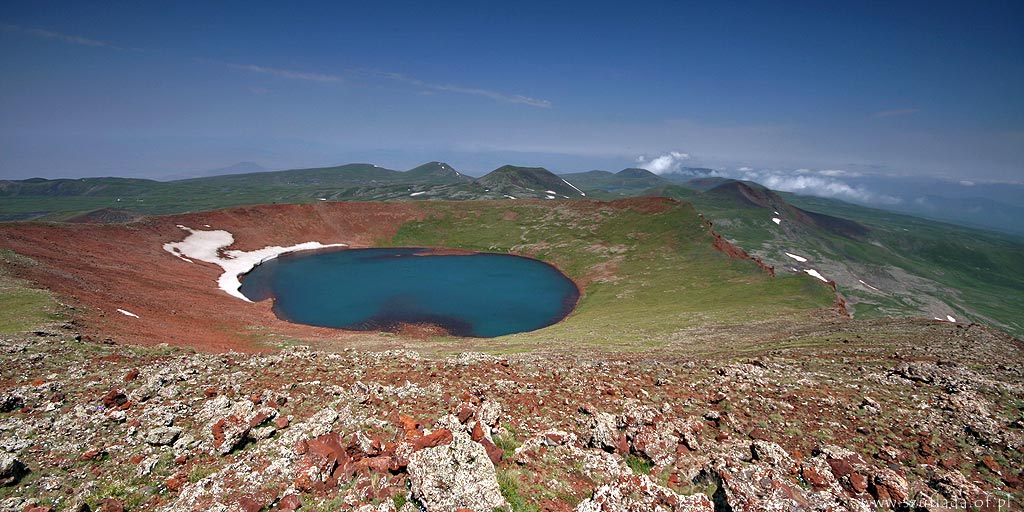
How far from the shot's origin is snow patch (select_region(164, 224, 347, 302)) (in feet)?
238

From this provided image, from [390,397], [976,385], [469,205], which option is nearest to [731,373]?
[976,385]

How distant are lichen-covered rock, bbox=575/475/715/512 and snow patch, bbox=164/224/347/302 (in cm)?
7081

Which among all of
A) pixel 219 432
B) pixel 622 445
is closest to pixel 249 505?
pixel 219 432

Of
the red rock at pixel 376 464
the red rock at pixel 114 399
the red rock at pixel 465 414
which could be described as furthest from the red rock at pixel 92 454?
the red rock at pixel 465 414

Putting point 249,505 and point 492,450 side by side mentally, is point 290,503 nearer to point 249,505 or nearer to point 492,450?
point 249,505

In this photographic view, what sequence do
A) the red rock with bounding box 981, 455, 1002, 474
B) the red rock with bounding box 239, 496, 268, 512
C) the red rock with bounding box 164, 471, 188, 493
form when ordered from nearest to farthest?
the red rock with bounding box 239, 496, 268, 512 → the red rock with bounding box 164, 471, 188, 493 → the red rock with bounding box 981, 455, 1002, 474

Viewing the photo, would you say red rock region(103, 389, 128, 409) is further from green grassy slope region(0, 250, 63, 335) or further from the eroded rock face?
green grassy slope region(0, 250, 63, 335)

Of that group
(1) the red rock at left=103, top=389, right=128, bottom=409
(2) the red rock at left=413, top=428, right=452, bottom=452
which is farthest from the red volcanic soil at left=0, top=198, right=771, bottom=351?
(2) the red rock at left=413, top=428, right=452, bottom=452

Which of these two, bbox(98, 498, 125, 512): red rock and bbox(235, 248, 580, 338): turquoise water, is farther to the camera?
bbox(235, 248, 580, 338): turquoise water

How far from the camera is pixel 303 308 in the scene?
192 feet

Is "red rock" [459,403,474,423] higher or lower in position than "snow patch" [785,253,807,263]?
higher

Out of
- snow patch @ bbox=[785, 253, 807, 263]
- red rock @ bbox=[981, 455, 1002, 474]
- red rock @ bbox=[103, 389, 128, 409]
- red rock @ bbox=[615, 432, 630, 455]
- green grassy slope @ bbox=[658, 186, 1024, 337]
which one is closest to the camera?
red rock @ bbox=[981, 455, 1002, 474]

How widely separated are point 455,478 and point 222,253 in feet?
312

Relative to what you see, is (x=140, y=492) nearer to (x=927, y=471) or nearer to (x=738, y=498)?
(x=738, y=498)
